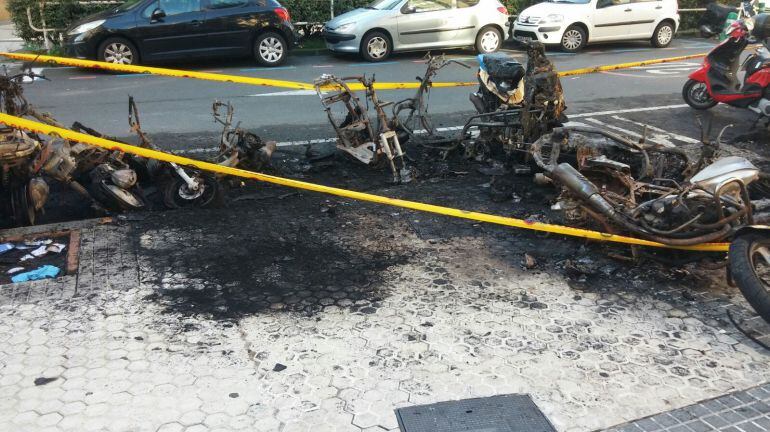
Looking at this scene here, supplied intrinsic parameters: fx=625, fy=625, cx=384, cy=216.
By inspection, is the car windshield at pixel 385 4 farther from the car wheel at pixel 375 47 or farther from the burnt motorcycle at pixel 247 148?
the burnt motorcycle at pixel 247 148

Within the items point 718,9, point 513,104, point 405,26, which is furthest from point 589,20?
point 513,104

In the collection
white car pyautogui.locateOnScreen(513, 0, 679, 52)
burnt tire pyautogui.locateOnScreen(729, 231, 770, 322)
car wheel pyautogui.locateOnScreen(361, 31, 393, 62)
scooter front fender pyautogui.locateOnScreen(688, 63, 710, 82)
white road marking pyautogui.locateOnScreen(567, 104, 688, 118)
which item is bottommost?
burnt tire pyautogui.locateOnScreen(729, 231, 770, 322)

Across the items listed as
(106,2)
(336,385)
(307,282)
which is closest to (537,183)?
(307,282)

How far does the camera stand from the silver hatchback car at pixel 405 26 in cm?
1495

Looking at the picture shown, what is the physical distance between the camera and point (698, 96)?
34.2 feet

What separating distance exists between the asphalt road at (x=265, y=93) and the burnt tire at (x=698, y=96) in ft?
2.37

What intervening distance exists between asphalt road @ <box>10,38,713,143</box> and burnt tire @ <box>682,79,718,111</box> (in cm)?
72

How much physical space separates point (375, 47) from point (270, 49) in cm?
249

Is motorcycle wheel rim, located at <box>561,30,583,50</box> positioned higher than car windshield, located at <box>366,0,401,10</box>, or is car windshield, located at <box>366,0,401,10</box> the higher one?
car windshield, located at <box>366,0,401,10</box>

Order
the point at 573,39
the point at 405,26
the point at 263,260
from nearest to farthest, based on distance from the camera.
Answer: the point at 263,260 < the point at 405,26 < the point at 573,39

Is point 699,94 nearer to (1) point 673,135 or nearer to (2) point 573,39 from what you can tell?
(1) point 673,135

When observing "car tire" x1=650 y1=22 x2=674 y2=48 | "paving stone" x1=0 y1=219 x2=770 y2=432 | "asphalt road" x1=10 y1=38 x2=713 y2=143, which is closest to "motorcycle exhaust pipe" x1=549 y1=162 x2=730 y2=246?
"paving stone" x1=0 y1=219 x2=770 y2=432

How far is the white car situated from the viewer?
16469 millimetres

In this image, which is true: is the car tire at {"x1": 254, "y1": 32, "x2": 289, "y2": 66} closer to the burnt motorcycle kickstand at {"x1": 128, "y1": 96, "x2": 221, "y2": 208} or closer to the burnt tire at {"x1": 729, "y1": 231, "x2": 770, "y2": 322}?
the burnt motorcycle kickstand at {"x1": 128, "y1": 96, "x2": 221, "y2": 208}
